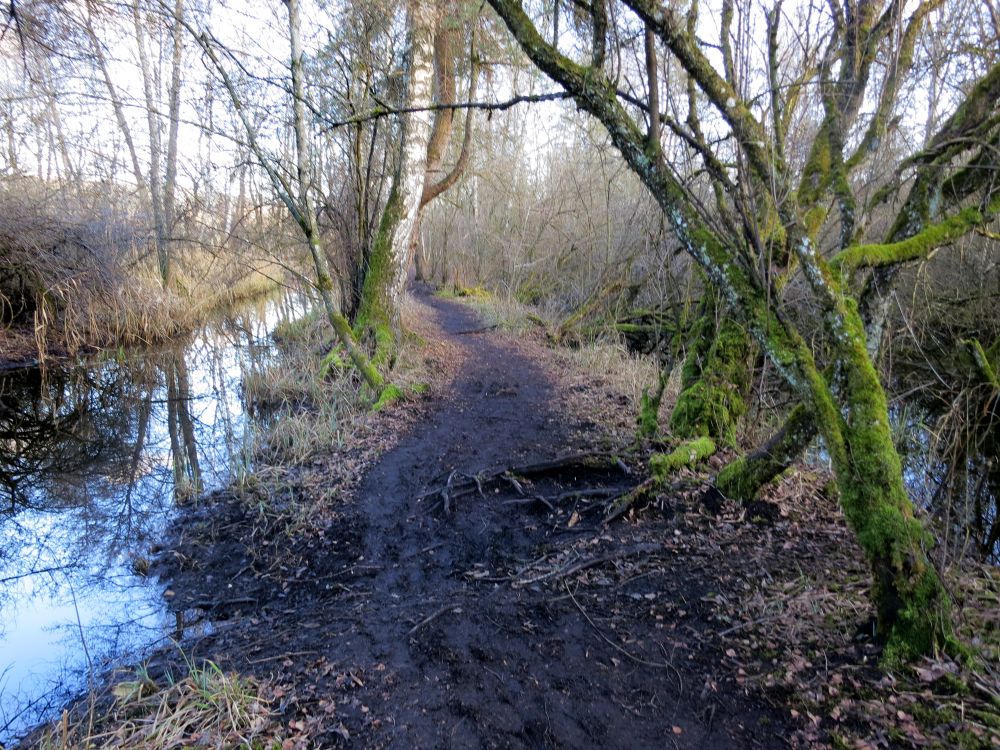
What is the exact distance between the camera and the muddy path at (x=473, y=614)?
2.95 meters

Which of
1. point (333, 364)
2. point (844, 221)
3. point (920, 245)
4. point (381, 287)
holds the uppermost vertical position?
point (844, 221)

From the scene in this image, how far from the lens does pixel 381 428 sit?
25.4 feet

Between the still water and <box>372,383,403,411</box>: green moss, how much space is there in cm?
174

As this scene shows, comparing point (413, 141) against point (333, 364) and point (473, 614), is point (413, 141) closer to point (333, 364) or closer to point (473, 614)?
→ point (333, 364)

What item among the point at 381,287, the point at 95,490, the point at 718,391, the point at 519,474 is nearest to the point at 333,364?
the point at 381,287

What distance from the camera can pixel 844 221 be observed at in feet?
13.9

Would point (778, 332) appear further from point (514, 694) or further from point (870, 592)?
point (514, 694)

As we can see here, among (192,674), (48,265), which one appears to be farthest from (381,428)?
(48,265)

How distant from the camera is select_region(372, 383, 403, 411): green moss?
8.38m

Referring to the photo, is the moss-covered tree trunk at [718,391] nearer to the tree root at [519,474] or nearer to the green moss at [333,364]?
the tree root at [519,474]

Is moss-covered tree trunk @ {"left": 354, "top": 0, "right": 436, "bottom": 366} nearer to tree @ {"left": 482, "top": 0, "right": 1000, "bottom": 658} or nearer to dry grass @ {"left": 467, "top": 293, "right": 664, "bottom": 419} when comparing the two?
dry grass @ {"left": 467, "top": 293, "right": 664, "bottom": 419}

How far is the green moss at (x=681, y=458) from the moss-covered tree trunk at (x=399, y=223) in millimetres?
5429

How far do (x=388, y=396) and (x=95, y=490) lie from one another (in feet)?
12.1

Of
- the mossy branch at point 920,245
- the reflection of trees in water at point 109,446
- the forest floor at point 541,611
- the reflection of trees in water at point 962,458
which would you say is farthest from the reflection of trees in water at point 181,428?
the reflection of trees in water at point 962,458
